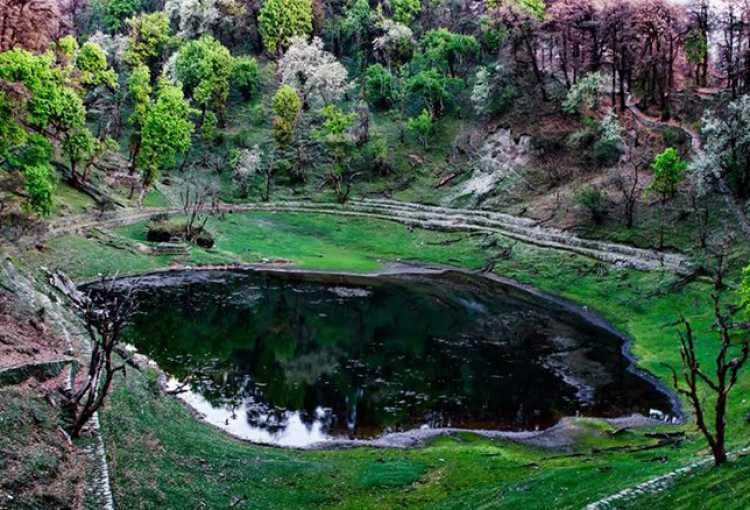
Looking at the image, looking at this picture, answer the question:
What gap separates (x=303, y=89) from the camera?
428ft

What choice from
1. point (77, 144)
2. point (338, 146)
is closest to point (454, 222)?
point (338, 146)

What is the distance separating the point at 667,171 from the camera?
79.9 m

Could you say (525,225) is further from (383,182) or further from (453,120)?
(453,120)

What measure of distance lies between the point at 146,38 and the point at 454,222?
77.3 meters

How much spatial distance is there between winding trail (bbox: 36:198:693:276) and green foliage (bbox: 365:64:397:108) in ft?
97.5

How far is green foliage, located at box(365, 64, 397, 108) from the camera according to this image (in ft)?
427

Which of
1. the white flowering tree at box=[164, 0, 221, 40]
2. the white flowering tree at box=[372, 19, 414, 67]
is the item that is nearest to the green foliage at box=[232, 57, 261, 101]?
the white flowering tree at box=[164, 0, 221, 40]

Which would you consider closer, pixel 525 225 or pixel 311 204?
pixel 525 225

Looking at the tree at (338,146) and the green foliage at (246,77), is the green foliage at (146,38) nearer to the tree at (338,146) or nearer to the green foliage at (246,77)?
the green foliage at (246,77)

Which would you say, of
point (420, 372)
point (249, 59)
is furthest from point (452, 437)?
point (249, 59)

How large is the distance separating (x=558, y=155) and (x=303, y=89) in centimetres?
5133

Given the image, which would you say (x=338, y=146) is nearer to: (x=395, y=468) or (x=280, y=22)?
(x=280, y=22)

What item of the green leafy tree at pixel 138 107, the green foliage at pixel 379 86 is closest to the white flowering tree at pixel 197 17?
the green leafy tree at pixel 138 107

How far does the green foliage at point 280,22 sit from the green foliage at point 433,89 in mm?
31123
